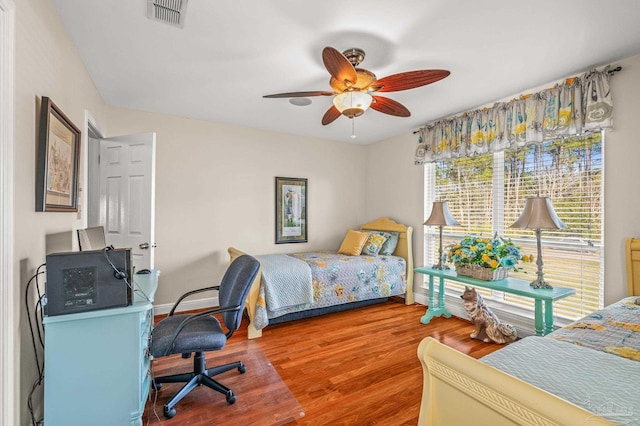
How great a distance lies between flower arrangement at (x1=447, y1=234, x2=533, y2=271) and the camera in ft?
9.02

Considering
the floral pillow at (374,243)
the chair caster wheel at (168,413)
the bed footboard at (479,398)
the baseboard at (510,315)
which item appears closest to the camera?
the bed footboard at (479,398)

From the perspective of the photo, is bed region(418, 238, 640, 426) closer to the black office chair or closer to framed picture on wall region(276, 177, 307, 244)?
the black office chair

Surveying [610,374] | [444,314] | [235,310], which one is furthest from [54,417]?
[444,314]

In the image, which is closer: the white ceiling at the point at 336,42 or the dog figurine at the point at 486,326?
the white ceiling at the point at 336,42

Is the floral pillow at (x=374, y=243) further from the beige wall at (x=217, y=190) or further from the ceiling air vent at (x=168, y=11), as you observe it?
the ceiling air vent at (x=168, y=11)

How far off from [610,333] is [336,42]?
233 cm

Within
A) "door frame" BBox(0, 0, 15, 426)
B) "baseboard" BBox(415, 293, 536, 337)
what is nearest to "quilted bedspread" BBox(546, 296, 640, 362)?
"baseboard" BBox(415, 293, 536, 337)

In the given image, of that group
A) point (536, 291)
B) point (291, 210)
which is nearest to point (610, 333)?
point (536, 291)

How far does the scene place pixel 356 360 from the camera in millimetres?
2561

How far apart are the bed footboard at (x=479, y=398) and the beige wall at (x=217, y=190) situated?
132 inches

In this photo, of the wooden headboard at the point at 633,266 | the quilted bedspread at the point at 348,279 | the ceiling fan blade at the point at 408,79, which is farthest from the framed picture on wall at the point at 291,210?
the wooden headboard at the point at 633,266

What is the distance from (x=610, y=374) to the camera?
1.08 meters

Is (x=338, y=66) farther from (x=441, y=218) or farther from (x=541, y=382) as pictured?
(x=441, y=218)

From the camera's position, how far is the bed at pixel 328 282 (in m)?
3.12
